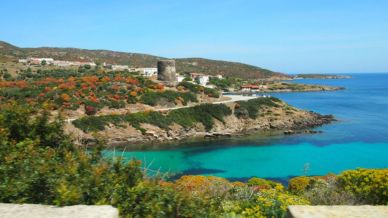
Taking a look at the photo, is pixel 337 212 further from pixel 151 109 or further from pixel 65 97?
pixel 151 109

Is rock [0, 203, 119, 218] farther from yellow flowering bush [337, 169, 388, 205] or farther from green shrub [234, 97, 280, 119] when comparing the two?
green shrub [234, 97, 280, 119]

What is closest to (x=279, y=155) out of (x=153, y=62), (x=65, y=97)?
(x=65, y=97)

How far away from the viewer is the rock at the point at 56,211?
325cm

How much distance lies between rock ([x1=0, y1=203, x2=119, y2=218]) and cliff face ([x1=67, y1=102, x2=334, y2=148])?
30779mm

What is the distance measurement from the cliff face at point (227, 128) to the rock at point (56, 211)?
30779 mm

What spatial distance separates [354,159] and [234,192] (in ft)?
85.9

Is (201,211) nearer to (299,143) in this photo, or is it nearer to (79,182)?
(79,182)

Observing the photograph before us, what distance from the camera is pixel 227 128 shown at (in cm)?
4472

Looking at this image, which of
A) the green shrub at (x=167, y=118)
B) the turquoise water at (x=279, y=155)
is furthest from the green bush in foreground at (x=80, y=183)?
the green shrub at (x=167, y=118)

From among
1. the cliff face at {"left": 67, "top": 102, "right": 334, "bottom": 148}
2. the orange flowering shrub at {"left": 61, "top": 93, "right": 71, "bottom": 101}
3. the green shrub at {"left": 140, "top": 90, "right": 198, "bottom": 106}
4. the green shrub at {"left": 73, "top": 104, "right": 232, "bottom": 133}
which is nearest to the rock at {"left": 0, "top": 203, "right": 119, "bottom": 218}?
the cliff face at {"left": 67, "top": 102, "right": 334, "bottom": 148}

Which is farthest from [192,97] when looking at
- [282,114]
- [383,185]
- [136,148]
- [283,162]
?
[383,185]

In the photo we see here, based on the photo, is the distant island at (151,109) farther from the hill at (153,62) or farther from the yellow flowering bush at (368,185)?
the hill at (153,62)

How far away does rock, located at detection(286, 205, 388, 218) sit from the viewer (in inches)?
125

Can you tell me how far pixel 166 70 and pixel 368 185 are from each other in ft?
153
